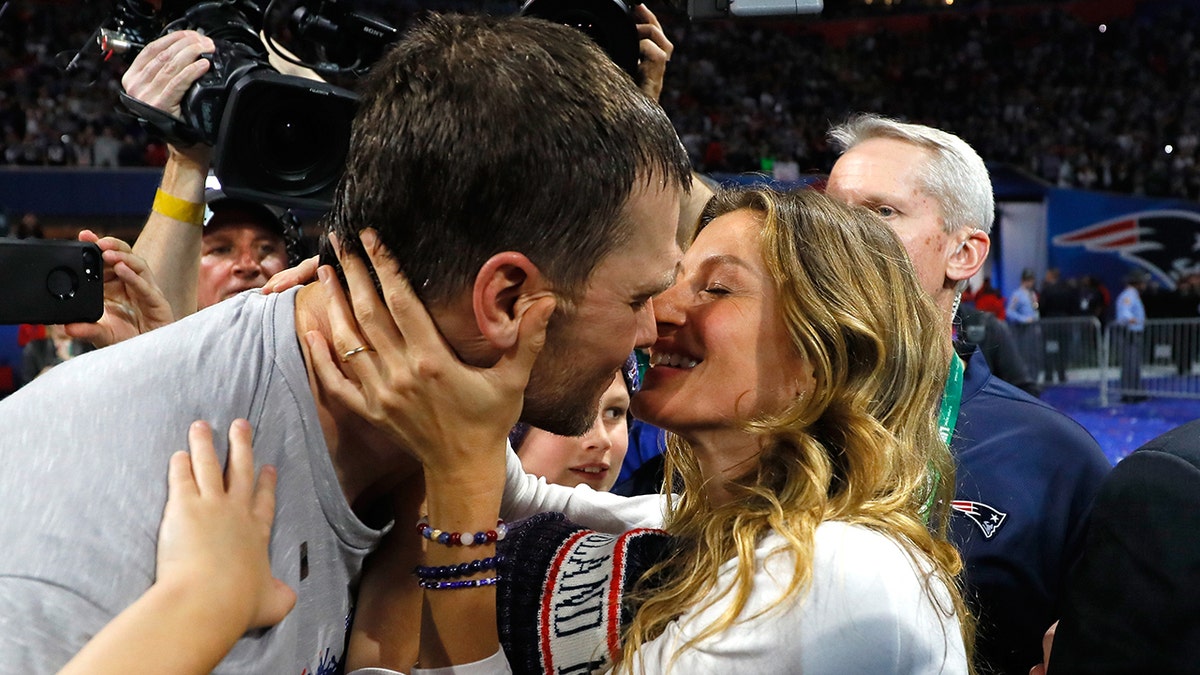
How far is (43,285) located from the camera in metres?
1.27

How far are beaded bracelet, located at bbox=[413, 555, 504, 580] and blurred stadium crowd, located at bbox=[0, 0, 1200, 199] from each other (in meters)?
13.8

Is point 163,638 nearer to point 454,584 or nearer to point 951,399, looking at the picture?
point 454,584

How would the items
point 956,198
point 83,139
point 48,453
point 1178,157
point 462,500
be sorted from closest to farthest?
1. point 48,453
2. point 462,500
3. point 956,198
4. point 83,139
5. point 1178,157

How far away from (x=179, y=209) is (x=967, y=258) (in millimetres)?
1845

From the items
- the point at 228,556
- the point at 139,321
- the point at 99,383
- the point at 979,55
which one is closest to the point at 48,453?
the point at 99,383

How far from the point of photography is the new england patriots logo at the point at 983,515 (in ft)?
6.95

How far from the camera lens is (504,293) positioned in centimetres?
126

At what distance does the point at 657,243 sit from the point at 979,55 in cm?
2272

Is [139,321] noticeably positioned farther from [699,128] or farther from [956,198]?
[699,128]

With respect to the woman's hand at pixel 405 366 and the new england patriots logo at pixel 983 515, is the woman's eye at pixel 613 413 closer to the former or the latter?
the new england patriots logo at pixel 983 515

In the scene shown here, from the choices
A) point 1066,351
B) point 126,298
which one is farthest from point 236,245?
point 1066,351

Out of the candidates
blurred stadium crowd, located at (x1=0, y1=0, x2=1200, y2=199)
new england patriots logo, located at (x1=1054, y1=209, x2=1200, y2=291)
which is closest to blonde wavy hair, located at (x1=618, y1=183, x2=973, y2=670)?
blurred stadium crowd, located at (x1=0, y1=0, x2=1200, y2=199)

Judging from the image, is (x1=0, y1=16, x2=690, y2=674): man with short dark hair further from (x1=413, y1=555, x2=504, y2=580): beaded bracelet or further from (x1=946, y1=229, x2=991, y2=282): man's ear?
(x1=946, y1=229, x2=991, y2=282): man's ear

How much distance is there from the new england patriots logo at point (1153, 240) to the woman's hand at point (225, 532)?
55.0 feet
